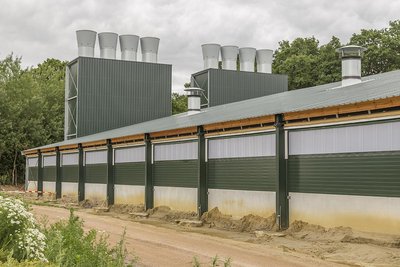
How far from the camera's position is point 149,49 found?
52156 mm

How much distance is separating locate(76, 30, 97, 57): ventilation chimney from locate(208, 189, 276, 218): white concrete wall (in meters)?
28.5

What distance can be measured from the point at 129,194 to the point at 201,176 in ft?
27.6

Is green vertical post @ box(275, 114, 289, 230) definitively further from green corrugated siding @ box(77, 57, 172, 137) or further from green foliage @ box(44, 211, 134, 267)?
green corrugated siding @ box(77, 57, 172, 137)

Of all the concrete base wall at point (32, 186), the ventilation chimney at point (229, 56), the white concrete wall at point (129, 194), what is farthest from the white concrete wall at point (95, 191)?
the ventilation chimney at point (229, 56)

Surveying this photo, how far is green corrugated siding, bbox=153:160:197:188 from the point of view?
26959 millimetres

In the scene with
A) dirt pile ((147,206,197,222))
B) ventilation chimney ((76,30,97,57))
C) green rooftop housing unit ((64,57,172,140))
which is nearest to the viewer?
dirt pile ((147,206,197,222))

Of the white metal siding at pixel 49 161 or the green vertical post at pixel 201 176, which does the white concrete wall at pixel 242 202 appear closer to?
the green vertical post at pixel 201 176

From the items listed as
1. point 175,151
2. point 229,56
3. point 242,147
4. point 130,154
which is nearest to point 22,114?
point 229,56

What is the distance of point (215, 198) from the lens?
25.4 metres

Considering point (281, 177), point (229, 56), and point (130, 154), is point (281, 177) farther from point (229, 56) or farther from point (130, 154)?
point (229, 56)

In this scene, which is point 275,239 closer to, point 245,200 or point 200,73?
point 245,200

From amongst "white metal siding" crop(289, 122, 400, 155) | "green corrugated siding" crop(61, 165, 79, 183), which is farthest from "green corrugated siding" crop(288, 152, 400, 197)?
"green corrugated siding" crop(61, 165, 79, 183)

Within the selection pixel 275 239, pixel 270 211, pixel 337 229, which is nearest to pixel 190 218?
pixel 270 211

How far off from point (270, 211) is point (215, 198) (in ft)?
13.6
